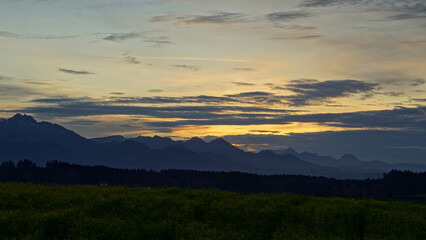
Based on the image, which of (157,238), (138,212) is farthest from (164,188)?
(157,238)

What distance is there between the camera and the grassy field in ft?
69.3

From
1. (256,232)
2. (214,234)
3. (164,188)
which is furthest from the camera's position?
(164,188)

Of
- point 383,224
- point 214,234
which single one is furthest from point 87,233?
point 383,224

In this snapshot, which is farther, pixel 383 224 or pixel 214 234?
pixel 383 224

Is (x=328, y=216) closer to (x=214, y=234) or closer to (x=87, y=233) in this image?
(x=214, y=234)

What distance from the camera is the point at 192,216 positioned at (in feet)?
78.4

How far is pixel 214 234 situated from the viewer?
814 inches

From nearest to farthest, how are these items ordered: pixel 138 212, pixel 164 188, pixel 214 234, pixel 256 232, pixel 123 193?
1. pixel 214 234
2. pixel 256 232
3. pixel 138 212
4. pixel 123 193
5. pixel 164 188

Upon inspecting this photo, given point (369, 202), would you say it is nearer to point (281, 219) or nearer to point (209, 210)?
point (281, 219)

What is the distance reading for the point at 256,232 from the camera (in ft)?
72.5

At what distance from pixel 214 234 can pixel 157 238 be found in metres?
2.92

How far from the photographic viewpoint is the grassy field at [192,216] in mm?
21109

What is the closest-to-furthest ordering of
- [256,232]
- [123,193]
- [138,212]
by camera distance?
[256,232], [138,212], [123,193]

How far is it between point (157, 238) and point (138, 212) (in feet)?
11.2
